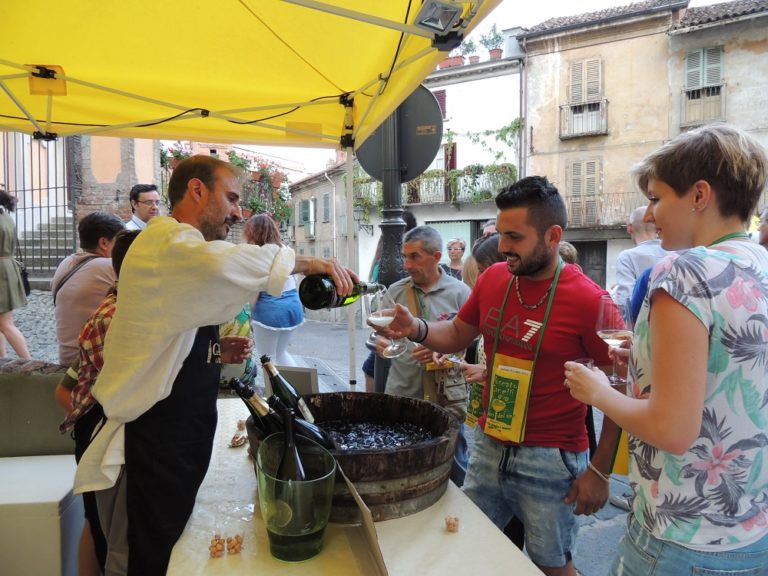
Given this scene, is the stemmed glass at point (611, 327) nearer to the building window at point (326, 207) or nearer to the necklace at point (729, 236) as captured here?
the necklace at point (729, 236)

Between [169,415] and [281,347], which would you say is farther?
[281,347]

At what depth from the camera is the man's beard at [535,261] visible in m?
1.99

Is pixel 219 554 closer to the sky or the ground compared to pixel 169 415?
closer to the ground

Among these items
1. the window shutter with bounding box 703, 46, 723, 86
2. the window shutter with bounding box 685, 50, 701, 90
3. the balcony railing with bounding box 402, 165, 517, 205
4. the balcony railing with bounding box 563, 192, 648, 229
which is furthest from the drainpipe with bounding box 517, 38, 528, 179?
the window shutter with bounding box 703, 46, 723, 86

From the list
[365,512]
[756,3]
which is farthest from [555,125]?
[365,512]

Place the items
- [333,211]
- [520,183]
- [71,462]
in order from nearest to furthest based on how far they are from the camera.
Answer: [520,183]
[71,462]
[333,211]

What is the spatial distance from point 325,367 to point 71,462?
593 centimetres

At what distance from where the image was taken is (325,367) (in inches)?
348

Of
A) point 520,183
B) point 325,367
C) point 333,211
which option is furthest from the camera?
point 333,211

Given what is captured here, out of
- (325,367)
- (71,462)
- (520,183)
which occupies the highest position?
(520,183)

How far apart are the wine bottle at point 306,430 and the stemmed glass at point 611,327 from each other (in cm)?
93

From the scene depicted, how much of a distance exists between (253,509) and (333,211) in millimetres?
22963

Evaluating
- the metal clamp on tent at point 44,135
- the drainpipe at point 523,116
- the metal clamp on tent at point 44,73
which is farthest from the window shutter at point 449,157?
the metal clamp on tent at point 44,73

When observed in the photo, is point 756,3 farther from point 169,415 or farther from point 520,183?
point 169,415
